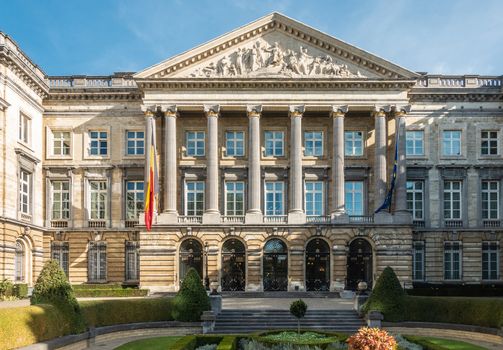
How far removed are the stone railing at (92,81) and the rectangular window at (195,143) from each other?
699 centimetres

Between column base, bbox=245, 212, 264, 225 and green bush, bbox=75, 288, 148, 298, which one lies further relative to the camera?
column base, bbox=245, 212, 264, 225

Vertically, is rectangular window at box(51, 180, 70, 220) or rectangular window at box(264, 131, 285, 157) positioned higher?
rectangular window at box(264, 131, 285, 157)

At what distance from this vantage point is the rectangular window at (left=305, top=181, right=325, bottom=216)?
166 feet

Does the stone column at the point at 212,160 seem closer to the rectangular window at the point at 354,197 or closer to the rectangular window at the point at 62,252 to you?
the rectangular window at the point at 354,197

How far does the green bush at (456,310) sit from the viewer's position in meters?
29.6

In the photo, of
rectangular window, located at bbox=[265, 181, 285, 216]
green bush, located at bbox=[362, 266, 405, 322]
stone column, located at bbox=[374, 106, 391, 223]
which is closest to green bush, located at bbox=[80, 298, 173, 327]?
green bush, located at bbox=[362, 266, 405, 322]

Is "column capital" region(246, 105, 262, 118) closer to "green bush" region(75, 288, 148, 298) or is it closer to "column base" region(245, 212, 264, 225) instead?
"column base" region(245, 212, 264, 225)

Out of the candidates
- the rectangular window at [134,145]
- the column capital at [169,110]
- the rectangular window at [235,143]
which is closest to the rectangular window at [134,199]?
the rectangular window at [134,145]

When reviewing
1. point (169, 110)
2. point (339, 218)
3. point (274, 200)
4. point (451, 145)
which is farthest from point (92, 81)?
point (451, 145)

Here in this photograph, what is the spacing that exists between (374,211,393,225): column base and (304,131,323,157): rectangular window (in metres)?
7.56

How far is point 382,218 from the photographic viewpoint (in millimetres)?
47812

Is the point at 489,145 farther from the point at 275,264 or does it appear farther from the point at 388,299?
the point at 388,299

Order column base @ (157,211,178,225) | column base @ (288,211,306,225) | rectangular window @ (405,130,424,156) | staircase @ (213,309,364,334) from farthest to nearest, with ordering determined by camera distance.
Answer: rectangular window @ (405,130,424,156) → column base @ (288,211,306,225) → column base @ (157,211,178,225) → staircase @ (213,309,364,334)

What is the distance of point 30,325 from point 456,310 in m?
21.6
